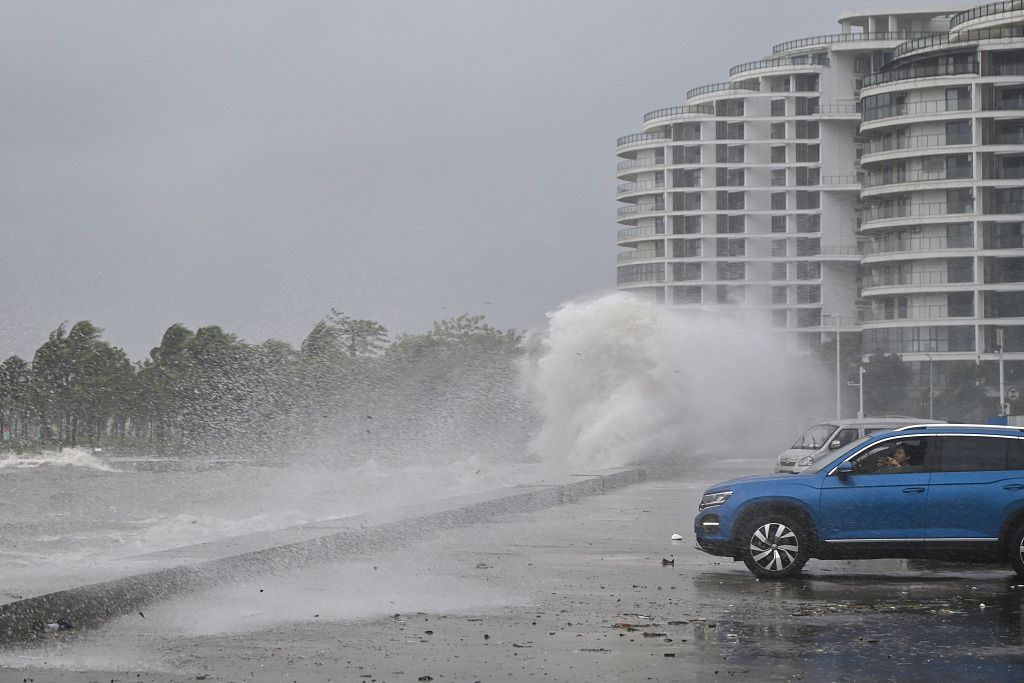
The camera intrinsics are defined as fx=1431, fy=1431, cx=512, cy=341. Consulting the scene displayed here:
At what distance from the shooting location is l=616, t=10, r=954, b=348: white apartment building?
11625 centimetres

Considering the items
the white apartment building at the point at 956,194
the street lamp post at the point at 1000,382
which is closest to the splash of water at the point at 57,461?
the street lamp post at the point at 1000,382

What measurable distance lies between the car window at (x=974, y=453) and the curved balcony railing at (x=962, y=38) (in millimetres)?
87306

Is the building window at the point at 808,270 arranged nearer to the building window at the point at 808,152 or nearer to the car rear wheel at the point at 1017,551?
the building window at the point at 808,152

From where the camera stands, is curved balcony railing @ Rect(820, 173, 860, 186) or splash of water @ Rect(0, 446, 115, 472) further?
curved balcony railing @ Rect(820, 173, 860, 186)

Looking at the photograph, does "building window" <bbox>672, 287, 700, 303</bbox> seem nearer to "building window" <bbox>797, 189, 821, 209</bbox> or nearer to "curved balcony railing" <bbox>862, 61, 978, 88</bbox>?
"building window" <bbox>797, 189, 821, 209</bbox>

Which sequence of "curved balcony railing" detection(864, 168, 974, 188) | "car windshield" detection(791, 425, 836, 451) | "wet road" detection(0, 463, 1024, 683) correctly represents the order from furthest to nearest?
"curved balcony railing" detection(864, 168, 974, 188) < "car windshield" detection(791, 425, 836, 451) < "wet road" detection(0, 463, 1024, 683)

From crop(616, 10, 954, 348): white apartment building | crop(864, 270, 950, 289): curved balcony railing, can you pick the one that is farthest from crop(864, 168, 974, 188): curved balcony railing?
crop(616, 10, 954, 348): white apartment building

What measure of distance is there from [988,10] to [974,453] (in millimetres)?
91213

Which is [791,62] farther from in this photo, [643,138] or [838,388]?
[838,388]

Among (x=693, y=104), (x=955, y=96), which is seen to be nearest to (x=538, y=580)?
(x=955, y=96)

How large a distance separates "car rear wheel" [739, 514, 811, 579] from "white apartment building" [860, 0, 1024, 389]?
270 ft

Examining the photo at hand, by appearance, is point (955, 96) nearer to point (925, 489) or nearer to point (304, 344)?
point (304, 344)

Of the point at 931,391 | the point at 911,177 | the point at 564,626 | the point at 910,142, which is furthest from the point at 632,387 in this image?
the point at 910,142

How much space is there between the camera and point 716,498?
46.4 feet
